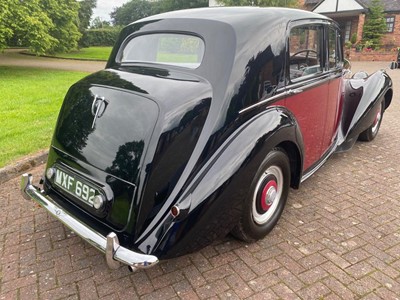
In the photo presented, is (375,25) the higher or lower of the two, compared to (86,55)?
higher

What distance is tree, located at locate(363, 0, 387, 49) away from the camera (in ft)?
81.4

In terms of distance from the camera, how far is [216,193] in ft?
7.09

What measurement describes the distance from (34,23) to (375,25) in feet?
79.9

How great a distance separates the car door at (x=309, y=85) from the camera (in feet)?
9.63

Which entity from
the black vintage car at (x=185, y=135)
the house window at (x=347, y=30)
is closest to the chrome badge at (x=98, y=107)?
the black vintage car at (x=185, y=135)

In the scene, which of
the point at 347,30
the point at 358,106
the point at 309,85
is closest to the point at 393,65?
the point at 347,30

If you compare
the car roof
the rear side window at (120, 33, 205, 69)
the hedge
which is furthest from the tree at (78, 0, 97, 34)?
the car roof

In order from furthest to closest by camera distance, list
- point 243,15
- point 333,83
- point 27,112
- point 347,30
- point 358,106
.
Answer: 1. point 347,30
2. point 27,112
3. point 358,106
4. point 333,83
5. point 243,15

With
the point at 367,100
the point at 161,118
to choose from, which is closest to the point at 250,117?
the point at 161,118

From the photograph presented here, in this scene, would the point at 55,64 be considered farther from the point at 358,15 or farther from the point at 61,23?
the point at 358,15

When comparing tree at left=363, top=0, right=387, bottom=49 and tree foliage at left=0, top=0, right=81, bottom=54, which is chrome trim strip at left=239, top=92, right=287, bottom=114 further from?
tree at left=363, top=0, right=387, bottom=49

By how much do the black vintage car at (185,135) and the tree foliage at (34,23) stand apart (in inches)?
407

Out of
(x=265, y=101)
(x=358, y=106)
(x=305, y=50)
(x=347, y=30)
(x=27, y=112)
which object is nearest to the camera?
(x=265, y=101)

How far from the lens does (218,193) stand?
217 cm
